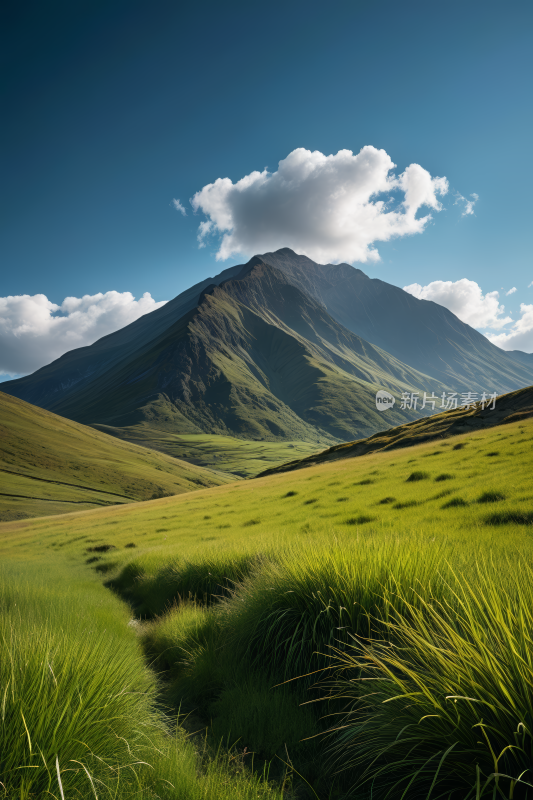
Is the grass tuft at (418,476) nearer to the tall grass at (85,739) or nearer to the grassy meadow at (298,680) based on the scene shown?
the grassy meadow at (298,680)

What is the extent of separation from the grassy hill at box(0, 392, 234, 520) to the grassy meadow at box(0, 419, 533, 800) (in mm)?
110099

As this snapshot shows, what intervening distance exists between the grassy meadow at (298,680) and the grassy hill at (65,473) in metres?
110

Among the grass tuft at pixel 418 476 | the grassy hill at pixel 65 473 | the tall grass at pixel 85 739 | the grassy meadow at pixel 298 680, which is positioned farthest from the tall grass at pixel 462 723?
the grassy hill at pixel 65 473

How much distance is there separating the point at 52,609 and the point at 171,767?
13.4ft

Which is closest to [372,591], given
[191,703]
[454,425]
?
[191,703]

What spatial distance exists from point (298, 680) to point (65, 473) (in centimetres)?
16409

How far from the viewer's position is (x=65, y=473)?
484ft

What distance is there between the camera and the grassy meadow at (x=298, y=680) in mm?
2498

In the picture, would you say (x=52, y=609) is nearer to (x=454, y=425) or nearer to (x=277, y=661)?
(x=277, y=661)

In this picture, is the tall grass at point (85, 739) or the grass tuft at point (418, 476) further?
the grass tuft at point (418, 476)

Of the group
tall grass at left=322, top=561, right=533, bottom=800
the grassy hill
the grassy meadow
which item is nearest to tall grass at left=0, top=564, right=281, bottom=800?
the grassy meadow

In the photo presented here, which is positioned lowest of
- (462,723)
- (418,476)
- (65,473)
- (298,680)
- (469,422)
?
(65,473)

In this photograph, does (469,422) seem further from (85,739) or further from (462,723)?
(85,739)

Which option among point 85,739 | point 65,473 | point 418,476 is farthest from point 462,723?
point 65,473
